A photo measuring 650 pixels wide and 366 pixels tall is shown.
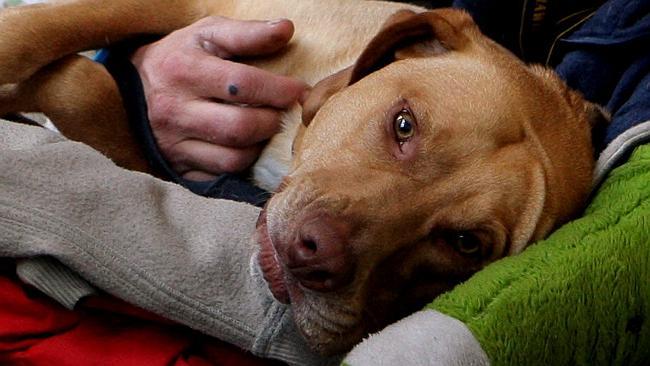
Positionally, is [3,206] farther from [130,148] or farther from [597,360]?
[597,360]

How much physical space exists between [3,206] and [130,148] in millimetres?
773

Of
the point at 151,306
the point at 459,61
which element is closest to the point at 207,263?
the point at 151,306

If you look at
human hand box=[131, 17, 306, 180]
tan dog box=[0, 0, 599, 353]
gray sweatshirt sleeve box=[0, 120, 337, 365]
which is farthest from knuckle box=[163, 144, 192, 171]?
gray sweatshirt sleeve box=[0, 120, 337, 365]

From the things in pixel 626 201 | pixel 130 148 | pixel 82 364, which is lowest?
pixel 130 148

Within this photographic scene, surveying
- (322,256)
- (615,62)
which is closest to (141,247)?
(322,256)

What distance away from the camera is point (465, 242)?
1.48m

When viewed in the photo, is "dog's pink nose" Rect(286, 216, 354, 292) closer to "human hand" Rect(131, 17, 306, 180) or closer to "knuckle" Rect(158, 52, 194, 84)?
Answer: "human hand" Rect(131, 17, 306, 180)

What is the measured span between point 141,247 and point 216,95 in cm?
76

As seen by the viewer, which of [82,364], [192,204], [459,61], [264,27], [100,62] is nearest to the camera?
[82,364]

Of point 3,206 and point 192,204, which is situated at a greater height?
point 3,206

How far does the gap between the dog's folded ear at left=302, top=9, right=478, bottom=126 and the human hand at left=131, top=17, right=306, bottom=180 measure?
0.19 metres

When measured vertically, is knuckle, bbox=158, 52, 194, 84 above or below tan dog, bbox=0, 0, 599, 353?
below

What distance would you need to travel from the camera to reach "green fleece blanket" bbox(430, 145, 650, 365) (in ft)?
3.71

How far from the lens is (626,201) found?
1.37 metres
